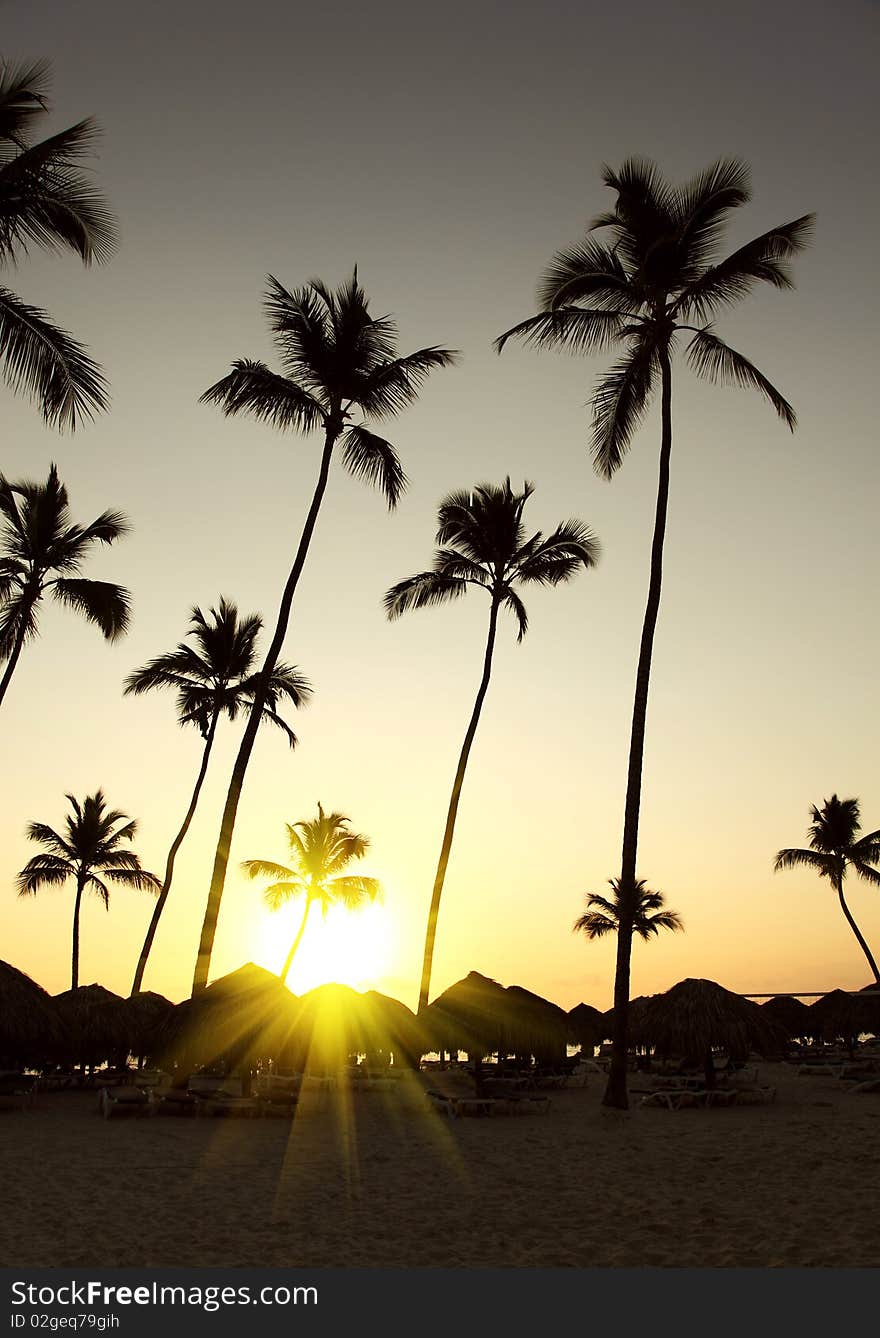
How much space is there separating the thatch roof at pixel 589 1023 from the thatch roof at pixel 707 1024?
18.4m

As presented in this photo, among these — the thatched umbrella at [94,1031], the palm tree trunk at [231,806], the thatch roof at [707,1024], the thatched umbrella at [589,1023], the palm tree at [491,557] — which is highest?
the palm tree at [491,557]

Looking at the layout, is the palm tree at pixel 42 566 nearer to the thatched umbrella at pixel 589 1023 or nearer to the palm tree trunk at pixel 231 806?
the palm tree trunk at pixel 231 806

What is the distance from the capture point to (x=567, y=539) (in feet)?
88.4

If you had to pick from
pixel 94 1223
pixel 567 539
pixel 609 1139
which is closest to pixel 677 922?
pixel 567 539

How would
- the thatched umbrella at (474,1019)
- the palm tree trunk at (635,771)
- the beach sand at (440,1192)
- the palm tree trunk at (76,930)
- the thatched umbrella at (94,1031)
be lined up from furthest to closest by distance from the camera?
1. the palm tree trunk at (76,930)
2. the thatched umbrella at (474,1019)
3. the thatched umbrella at (94,1031)
4. the palm tree trunk at (635,771)
5. the beach sand at (440,1192)

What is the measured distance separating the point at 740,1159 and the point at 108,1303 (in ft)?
30.4

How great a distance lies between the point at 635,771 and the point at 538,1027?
9207 mm

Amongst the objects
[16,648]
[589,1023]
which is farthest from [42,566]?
[589,1023]

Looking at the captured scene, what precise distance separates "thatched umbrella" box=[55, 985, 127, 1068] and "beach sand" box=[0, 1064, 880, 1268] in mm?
4314

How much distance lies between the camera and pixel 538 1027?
74.4ft

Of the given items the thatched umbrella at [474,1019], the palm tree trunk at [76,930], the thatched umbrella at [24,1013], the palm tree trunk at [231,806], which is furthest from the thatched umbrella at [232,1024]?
the palm tree trunk at [76,930]

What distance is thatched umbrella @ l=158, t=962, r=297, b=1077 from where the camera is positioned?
17125 millimetres

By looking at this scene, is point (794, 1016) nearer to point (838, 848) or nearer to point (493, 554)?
point (838, 848)

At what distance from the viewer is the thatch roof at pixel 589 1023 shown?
3931 cm
